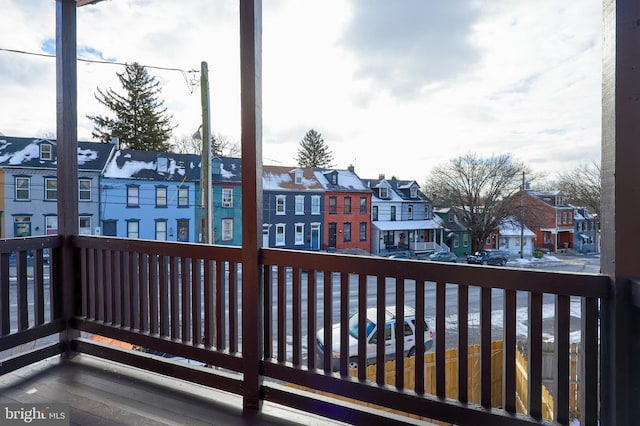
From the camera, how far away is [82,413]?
2.00 m

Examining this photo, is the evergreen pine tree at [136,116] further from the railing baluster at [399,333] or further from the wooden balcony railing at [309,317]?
the railing baluster at [399,333]

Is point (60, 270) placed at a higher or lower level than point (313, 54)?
lower

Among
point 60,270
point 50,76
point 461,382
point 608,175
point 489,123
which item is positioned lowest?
point 461,382

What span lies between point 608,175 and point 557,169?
17 centimetres

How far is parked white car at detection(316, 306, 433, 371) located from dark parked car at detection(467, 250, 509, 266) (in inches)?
15.1

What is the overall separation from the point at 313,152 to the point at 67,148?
1913mm

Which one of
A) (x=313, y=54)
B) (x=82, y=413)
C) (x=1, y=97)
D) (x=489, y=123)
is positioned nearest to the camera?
(x=489, y=123)

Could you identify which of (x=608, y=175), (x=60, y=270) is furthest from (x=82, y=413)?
(x=608, y=175)

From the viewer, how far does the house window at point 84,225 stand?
2.82 m

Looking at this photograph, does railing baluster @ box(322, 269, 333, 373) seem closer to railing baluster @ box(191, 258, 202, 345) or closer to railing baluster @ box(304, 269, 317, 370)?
railing baluster @ box(304, 269, 317, 370)

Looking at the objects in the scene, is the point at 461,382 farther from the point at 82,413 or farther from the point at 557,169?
the point at 82,413

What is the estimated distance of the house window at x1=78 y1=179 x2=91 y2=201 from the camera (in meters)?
2.72

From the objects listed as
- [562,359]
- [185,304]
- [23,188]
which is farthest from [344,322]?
[23,188]

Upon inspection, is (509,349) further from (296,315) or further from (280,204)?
(280,204)
